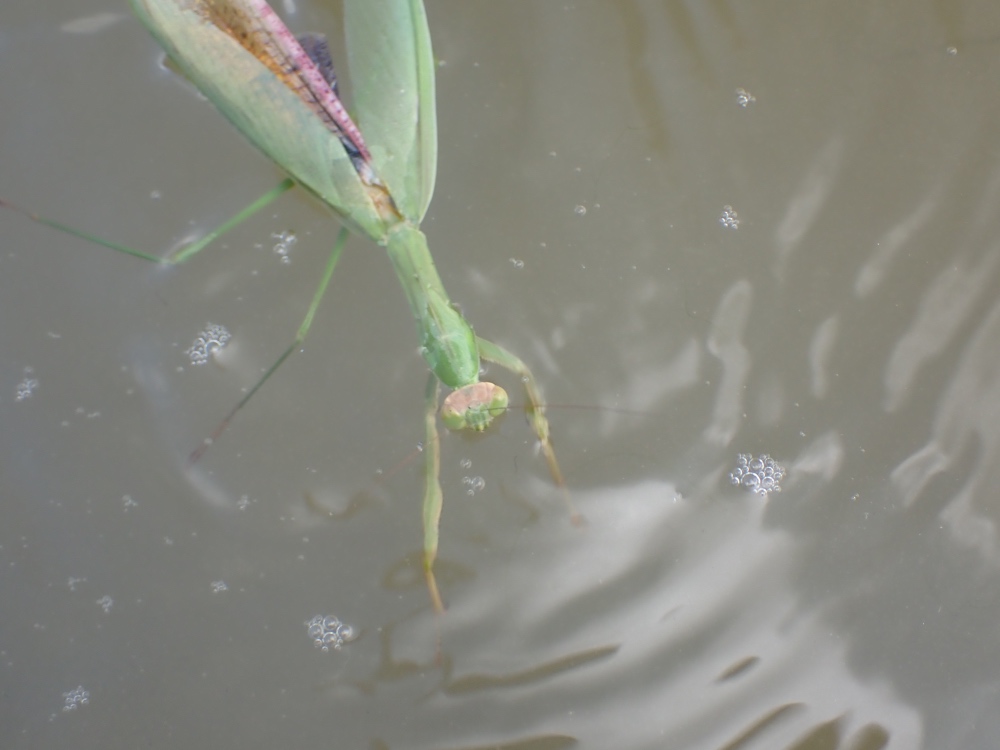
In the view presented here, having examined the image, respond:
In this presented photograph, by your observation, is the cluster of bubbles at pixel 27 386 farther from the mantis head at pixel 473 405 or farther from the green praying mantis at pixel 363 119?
the mantis head at pixel 473 405

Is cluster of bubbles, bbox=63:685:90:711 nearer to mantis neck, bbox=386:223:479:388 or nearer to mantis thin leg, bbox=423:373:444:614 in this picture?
mantis thin leg, bbox=423:373:444:614

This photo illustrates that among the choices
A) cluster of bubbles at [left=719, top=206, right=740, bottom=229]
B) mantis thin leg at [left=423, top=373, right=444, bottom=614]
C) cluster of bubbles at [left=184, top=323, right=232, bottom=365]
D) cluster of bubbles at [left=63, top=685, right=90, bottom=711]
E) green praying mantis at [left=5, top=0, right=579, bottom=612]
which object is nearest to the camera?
green praying mantis at [left=5, top=0, right=579, bottom=612]

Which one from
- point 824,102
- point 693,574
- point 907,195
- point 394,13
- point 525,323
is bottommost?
point 693,574

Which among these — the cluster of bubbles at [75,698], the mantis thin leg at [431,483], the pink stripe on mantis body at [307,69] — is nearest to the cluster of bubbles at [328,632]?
the mantis thin leg at [431,483]

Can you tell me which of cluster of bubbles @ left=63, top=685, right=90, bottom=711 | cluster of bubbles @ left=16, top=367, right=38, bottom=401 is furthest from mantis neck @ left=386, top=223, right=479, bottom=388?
cluster of bubbles @ left=63, top=685, right=90, bottom=711

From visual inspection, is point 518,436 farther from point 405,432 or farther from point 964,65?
point 964,65

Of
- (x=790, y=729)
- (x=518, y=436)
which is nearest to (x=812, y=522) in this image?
(x=790, y=729)
